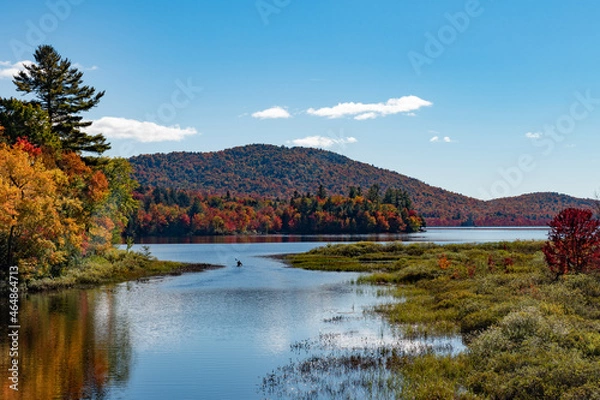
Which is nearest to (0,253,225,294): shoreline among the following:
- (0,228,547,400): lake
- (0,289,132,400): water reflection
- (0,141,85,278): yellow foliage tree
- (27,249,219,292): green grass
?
(27,249,219,292): green grass

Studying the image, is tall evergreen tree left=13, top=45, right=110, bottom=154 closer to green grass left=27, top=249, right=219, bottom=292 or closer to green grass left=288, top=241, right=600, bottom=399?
green grass left=27, top=249, right=219, bottom=292

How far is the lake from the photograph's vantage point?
977 inches

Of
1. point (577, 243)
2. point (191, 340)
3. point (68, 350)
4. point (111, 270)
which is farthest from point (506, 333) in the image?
point (111, 270)

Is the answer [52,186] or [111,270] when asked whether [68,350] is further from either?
[111,270]

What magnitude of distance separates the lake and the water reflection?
6 centimetres

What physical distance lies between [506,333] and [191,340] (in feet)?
63.4

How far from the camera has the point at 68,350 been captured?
103 ft

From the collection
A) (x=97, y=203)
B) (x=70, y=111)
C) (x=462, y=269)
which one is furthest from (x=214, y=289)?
(x=70, y=111)

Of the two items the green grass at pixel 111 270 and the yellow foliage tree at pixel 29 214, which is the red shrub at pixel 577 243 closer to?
the yellow foliage tree at pixel 29 214

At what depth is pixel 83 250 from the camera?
7012 cm

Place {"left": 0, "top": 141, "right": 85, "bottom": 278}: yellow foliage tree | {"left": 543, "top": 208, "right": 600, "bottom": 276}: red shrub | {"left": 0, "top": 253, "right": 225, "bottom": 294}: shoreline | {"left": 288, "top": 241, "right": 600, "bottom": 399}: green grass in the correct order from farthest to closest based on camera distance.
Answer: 1. {"left": 0, "top": 253, "right": 225, "bottom": 294}: shoreline
2. {"left": 0, "top": 141, "right": 85, "bottom": 278}: yellow foliage tree
3. {"left": 543, "top": 208, "right": 600, "bottom": 276}: red shrub
4. {"left": 288, "top": 241, "right": 600, "bottom": 399}: green grass

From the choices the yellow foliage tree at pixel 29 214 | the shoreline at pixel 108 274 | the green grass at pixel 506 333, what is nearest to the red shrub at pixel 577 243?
the green grass at pixel 506 333

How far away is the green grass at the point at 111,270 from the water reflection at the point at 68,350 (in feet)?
37.4

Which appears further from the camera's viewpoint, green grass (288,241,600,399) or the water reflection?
the water reflection
